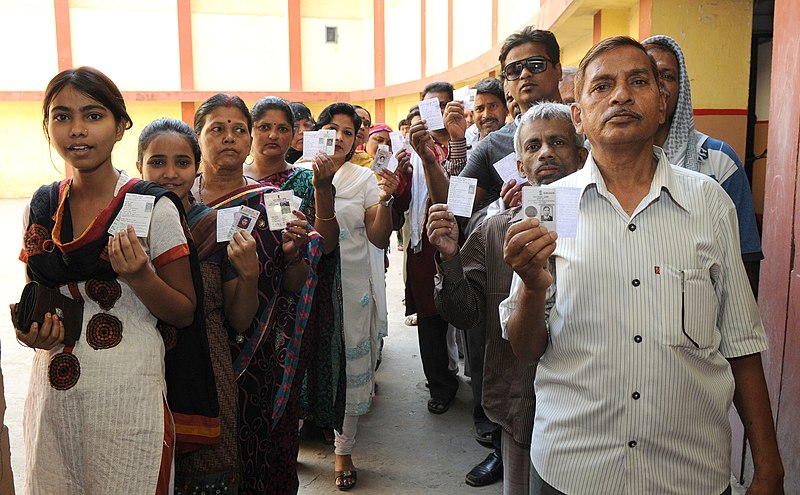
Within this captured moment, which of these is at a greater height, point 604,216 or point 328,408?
point 604,216

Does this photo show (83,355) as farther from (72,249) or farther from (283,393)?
(283,393)

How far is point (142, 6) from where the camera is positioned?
1866cm

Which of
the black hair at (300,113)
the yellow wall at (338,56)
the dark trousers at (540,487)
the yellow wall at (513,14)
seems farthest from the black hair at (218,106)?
the yellow wall at (338,56)

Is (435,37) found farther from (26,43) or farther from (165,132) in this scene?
(165,132)

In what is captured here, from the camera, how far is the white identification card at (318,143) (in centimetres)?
312

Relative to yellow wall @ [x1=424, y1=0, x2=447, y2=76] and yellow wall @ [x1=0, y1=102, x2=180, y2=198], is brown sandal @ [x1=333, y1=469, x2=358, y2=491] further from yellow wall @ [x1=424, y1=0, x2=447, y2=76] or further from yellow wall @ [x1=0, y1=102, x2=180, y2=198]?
yellow wall @ [x1=0, y1=102, x2=180, y2=198]

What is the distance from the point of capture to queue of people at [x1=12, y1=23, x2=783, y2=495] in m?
1.56

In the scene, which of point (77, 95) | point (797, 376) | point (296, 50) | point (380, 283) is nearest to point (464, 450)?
point (380, 283)

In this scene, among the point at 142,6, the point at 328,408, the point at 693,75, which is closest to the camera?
the point at 328,408

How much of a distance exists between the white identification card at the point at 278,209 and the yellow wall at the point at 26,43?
1921cm

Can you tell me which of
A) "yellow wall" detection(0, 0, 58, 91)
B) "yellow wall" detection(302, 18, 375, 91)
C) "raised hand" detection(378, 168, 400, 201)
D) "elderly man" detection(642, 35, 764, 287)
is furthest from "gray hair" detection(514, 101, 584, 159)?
"yellow wall" detection(0, 0, 58, 91)

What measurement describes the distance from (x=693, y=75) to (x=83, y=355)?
4.65 meters

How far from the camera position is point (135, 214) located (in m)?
1.91

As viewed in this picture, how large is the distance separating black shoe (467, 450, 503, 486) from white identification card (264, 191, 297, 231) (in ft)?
5.92
